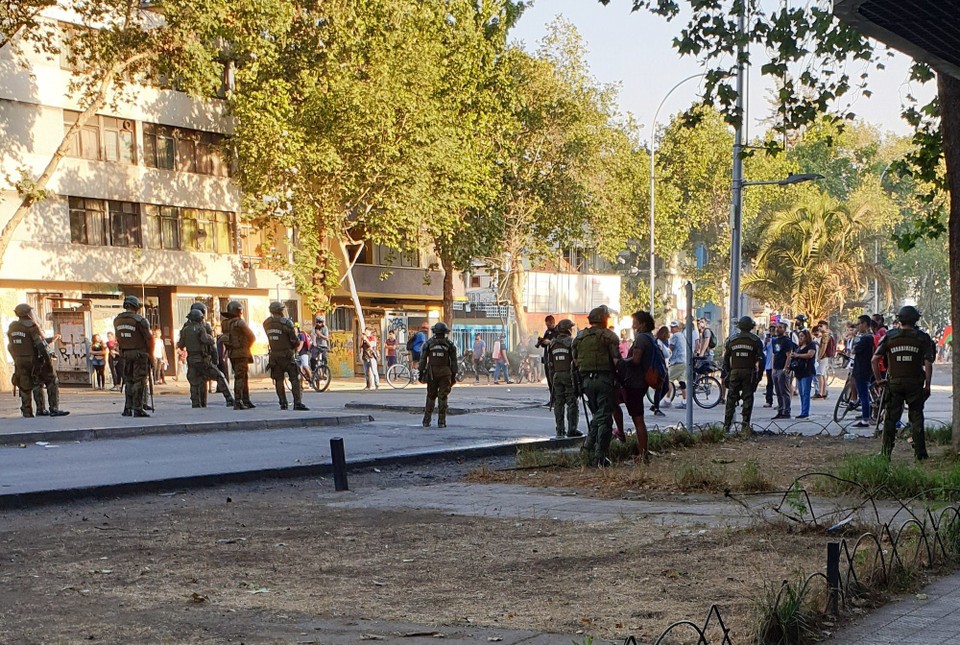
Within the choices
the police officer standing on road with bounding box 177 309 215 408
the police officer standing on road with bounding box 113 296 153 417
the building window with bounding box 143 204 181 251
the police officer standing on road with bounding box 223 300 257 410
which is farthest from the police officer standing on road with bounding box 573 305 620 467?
the building window with bounding box 143 204 181 251

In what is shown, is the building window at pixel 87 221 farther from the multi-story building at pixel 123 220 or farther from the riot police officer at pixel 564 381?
the riot police officer at pixel 564 381

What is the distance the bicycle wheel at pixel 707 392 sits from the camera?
25.1 metres

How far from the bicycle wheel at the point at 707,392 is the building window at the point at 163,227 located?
22121mm

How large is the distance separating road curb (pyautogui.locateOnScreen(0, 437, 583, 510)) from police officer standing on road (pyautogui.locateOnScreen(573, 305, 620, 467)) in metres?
2.48

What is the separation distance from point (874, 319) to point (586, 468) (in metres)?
9.43

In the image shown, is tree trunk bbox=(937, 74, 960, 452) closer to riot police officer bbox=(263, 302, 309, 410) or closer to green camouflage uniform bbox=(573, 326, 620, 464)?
green camouflage uniform bbox=(573, 326, 620, 464)

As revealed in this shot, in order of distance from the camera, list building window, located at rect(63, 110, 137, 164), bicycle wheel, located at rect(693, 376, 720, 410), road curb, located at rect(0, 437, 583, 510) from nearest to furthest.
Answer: road curb, located at rect(0, 437, 583, 510)
bicycle wheel, located at rect(693, 376, 720, 410)
building window, located at rect(63, 110, 137, 164)

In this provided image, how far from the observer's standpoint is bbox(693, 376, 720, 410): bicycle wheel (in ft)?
82.4

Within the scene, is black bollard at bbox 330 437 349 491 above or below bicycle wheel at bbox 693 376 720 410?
above

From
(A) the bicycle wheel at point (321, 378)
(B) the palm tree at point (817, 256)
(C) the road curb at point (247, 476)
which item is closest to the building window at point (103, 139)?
(A) the bicycle wheel at point (321, 378)

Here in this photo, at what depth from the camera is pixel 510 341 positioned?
161ft

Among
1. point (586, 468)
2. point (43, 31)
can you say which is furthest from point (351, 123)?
point (586, 468)

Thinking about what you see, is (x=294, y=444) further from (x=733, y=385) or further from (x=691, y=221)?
(x=691, y=221)

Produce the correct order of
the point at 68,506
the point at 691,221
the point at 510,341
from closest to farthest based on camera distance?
the point at 68,506 → the point at 510,341 → the point at 691,221
